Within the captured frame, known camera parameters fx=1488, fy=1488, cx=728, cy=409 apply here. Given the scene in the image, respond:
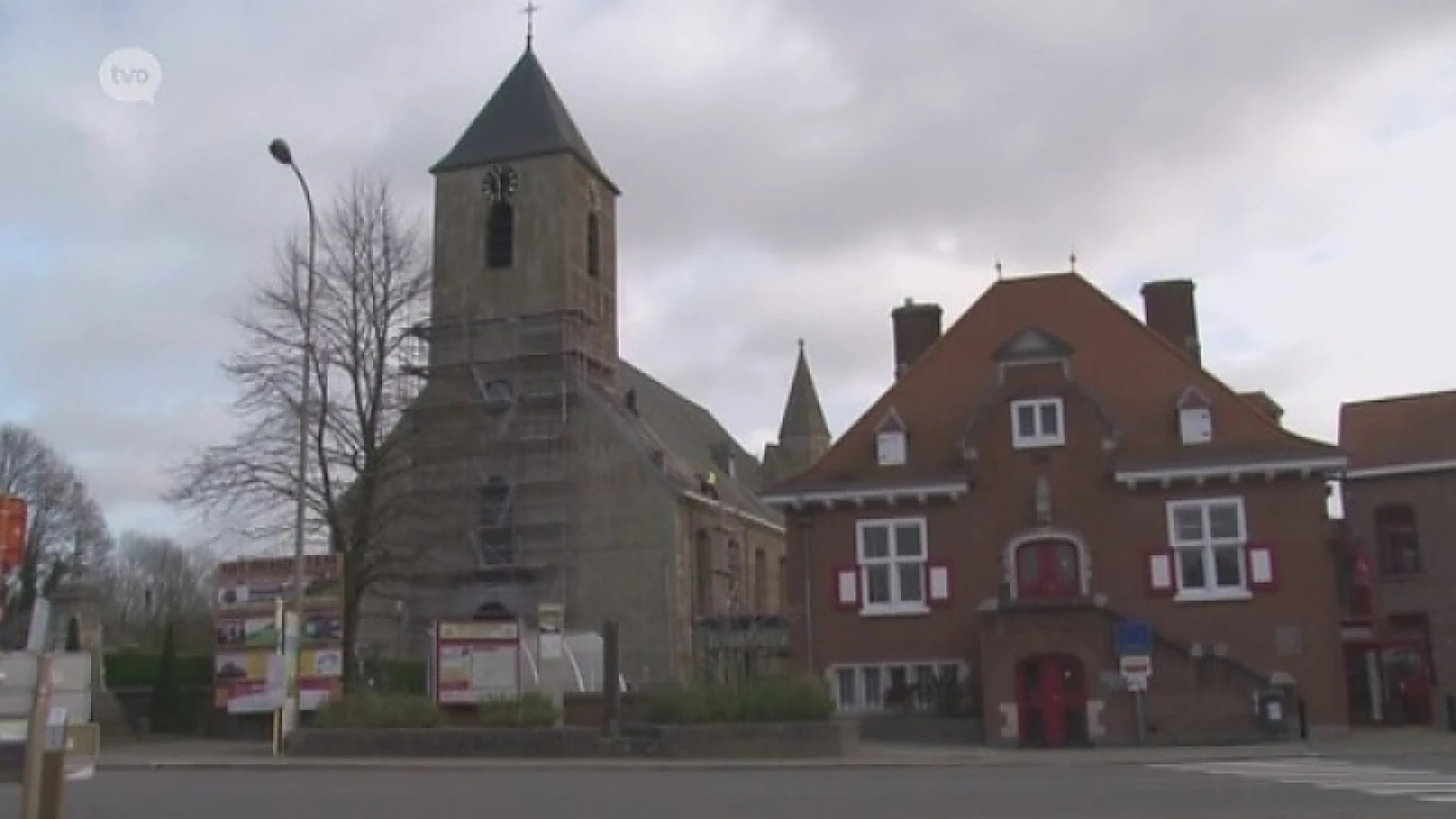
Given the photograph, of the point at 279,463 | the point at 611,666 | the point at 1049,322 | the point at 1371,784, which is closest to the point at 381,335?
the point at 279,463

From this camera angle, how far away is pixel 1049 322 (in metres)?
41.8

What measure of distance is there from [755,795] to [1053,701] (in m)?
16.5

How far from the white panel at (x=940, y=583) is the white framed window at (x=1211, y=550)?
18.5 feet

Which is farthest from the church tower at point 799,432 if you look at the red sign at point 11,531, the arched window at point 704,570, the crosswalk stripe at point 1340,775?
the red sign at point 11,531

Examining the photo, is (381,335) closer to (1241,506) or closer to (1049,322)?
(1049,322)

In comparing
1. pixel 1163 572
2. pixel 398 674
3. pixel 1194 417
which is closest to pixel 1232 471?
pixel 1194 417

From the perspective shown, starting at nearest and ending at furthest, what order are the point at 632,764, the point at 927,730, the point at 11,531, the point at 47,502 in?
the point at 11,531
the point at 632,764
the point at 927,730
the point at 47,502

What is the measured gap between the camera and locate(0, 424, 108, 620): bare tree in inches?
3091

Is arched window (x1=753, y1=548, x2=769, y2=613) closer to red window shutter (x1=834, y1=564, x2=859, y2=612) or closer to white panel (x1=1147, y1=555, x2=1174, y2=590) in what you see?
red window shutter (x1=834, y1=564, x2=859, y2=612)

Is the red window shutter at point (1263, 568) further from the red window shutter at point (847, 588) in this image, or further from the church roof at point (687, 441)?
the church roof at point (687, 441)

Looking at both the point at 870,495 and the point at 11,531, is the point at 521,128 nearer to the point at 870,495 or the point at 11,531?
the point at 870,495

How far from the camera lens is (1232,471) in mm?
36906

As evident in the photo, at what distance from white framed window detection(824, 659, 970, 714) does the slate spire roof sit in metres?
43.0

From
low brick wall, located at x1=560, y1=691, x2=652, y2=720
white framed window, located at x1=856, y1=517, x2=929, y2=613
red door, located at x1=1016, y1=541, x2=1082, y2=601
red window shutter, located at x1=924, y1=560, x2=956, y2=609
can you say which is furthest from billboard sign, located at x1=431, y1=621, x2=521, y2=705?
red door, located at x1=1016, y1=541, x2=1082, y2=601
